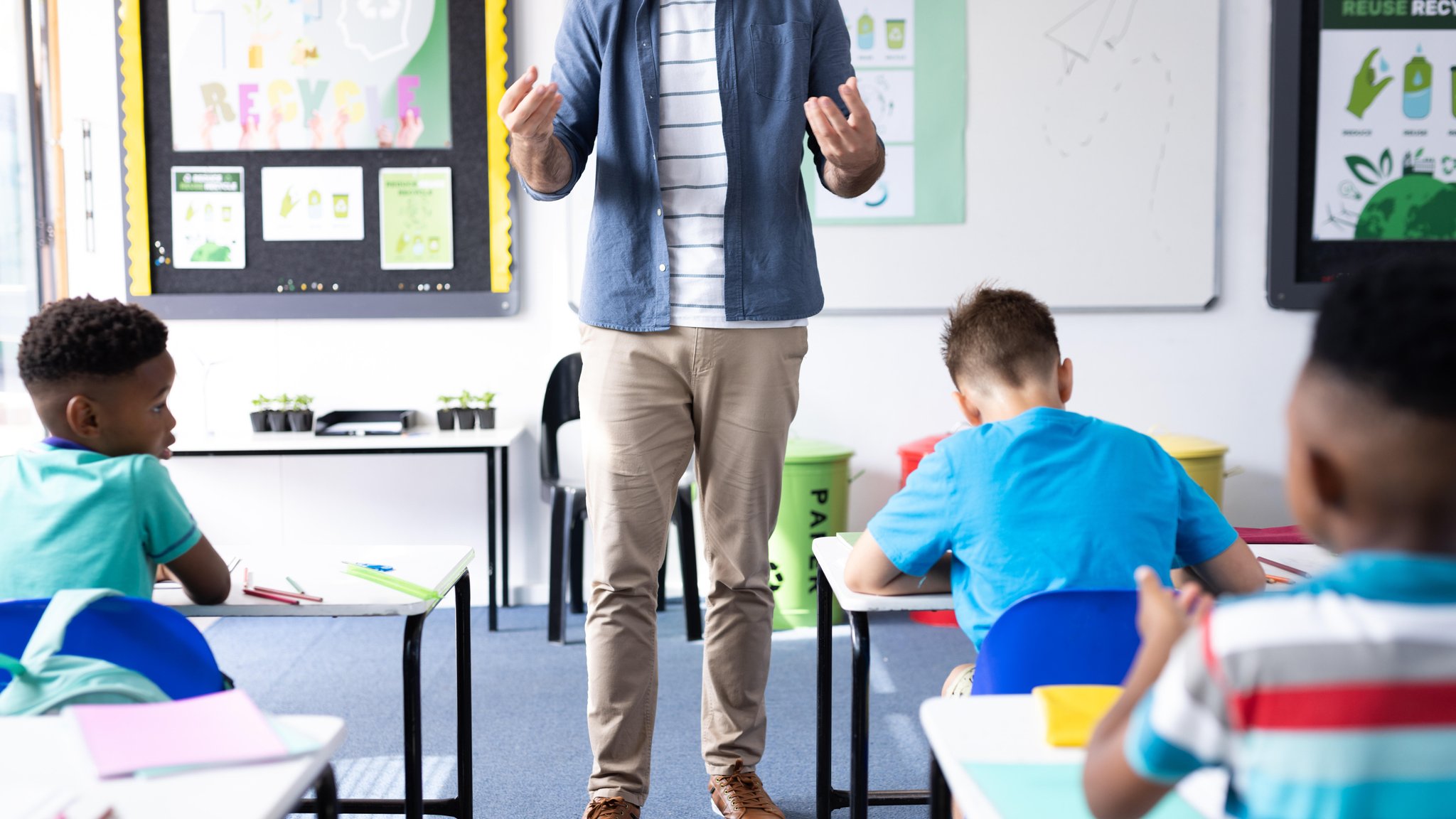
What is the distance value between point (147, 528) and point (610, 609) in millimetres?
789

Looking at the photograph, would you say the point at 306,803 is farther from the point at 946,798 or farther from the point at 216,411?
the point at 216,411

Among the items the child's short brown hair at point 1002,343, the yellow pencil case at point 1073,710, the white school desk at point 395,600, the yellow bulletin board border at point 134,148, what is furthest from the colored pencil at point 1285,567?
the yellow bulletin board border at point 134,148

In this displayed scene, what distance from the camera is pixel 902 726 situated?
273 centimetres

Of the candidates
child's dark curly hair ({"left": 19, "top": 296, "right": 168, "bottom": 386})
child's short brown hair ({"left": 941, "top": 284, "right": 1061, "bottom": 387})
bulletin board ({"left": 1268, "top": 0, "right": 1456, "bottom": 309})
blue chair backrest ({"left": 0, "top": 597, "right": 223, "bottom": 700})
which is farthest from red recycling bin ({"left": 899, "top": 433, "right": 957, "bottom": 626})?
blue chair backrest ({"left": 0, "top": 597, "right": 223, "bottom": 700})

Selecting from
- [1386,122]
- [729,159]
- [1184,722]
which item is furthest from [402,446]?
[1386,122]

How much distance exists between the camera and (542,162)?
1.92m

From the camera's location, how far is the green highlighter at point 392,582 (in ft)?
5.00

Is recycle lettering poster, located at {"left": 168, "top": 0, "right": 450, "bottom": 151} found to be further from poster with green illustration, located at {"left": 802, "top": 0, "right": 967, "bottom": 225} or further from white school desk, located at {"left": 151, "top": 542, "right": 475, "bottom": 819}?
white school desk, located at {"left": 151, "top": 542, "right": 475, "bottom": 819}

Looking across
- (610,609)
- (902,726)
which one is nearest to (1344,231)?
(902,726)

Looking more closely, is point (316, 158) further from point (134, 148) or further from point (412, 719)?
point (412, 719)

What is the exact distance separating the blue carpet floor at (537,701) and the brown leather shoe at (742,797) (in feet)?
0.60

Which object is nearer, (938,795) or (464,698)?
(938,795)

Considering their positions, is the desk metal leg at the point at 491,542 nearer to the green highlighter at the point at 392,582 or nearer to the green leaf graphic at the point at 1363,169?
the green highlighter at the point at 392,582

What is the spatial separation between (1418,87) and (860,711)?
134 inches
